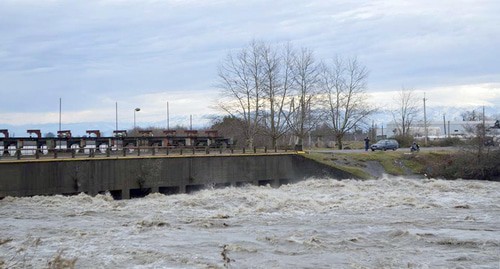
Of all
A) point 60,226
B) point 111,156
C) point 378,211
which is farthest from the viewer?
point 111,156

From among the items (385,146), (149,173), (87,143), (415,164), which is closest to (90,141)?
(87,143)

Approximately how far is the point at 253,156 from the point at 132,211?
776 inches

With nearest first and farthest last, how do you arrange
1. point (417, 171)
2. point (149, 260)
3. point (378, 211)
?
point (149, 260)
point (378, 211)
point (417, 171)

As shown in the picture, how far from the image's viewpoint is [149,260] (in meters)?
16.6

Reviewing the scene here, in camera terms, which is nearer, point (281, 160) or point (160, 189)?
point (160, 189)

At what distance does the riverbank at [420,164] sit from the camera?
52656mm

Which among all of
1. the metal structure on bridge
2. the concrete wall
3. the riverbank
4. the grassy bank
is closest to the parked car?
the grassy bank

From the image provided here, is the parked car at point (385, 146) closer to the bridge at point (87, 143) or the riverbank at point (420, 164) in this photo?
the riverbank at point (420, 164)

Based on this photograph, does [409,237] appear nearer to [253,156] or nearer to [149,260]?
[149,260]

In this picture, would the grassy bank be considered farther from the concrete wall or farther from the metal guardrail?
the metal guardrail

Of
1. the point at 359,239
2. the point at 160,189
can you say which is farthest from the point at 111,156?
the point at 359,239

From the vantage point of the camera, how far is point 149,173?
132ft

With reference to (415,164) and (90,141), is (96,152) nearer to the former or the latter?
(90,141)

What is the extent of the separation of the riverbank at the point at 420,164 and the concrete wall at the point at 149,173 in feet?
9.13
